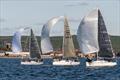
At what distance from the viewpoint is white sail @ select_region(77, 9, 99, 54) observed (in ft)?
363

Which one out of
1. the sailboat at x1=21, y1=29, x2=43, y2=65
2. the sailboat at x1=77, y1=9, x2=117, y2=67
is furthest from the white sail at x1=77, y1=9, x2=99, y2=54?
the sailboat at x1=21, y1=29, x2=43, y2=65

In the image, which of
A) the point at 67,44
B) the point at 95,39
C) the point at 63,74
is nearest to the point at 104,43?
the point at 95,39

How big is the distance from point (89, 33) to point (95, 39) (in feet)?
5.40

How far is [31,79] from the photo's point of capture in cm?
7819

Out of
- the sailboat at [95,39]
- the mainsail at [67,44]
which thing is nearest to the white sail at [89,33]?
the sailboat at [95,39]

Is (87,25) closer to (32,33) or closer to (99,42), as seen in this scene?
(99,42)

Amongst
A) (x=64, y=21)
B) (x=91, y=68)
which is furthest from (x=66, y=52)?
(x=91, y=68)

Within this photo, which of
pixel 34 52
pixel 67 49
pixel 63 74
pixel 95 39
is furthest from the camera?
pixel 34 52

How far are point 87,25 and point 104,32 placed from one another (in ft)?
12.3

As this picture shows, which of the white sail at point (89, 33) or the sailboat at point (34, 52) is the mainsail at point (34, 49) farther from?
the white sail at point (89, 33)

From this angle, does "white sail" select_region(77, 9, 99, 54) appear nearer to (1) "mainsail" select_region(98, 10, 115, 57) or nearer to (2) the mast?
(1) "mainsail" select_region(98, 10, 115, 57)

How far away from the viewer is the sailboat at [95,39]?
110562 millimetres

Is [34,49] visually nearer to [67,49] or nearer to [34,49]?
[34,49]

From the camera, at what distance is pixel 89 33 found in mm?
111000
